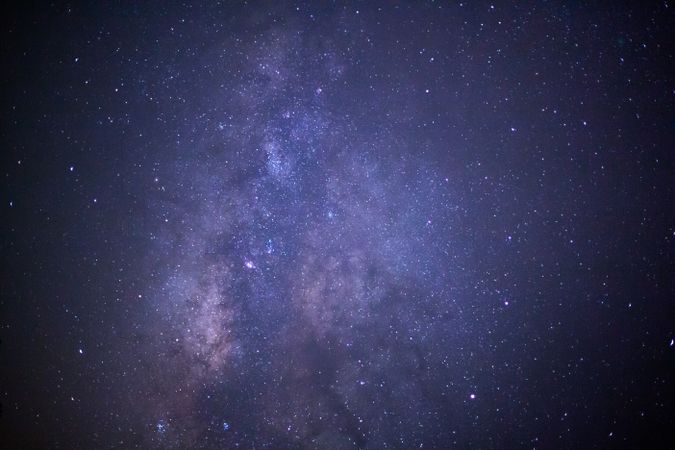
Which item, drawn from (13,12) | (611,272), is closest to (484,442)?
(611,272)

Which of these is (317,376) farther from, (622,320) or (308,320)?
(622,320)

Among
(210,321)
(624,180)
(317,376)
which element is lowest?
(317,376)

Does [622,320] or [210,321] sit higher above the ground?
[210,321]

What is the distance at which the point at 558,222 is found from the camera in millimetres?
1910

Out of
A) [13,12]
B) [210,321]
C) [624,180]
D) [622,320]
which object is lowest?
[622,320]

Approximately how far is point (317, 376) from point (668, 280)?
8.70ft

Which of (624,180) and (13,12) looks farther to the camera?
(13,12)

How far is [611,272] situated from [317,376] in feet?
7.43

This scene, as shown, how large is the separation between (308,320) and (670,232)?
8.71ft

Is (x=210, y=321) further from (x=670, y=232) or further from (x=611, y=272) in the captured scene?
(x=670, y=232)

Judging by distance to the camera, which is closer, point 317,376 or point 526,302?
point 526,302

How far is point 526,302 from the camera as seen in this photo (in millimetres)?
1943

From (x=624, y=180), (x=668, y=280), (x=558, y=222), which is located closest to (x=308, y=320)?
(x=558, y=222)

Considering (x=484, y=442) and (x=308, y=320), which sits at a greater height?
(x=308, y=320)
